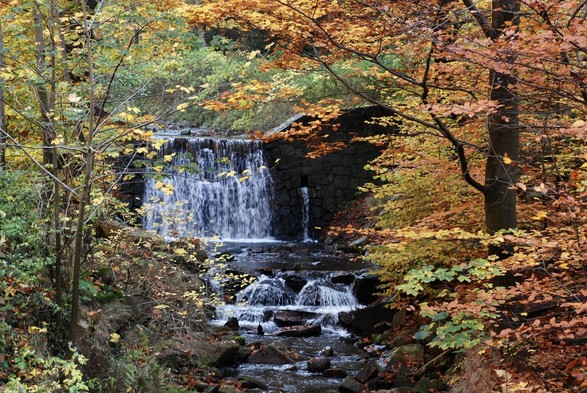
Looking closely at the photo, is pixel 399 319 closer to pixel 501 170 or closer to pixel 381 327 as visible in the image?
pixel 381 327

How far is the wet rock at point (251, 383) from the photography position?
827 cm

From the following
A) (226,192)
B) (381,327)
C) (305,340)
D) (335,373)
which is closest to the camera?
(335,373)

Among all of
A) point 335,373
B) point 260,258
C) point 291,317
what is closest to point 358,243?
point 260,258

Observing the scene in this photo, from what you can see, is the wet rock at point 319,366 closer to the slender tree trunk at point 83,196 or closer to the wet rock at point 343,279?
the wet rock at point 343,279

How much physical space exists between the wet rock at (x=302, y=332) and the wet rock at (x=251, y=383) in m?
2.19

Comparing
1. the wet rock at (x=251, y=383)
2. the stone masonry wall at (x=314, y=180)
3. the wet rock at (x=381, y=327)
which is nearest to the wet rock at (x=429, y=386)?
the wet rock at (x=251, y=383)

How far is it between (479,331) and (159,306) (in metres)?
3.51

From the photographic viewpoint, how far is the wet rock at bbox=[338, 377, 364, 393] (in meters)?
8.09

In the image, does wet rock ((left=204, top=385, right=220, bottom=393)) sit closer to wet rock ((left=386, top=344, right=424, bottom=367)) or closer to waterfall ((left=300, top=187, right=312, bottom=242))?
wet rock ((left=386, top=344, right=424, bottom=367))

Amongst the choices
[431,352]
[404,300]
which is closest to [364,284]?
[404,300]

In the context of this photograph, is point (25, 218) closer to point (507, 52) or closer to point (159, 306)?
point (159, 306)

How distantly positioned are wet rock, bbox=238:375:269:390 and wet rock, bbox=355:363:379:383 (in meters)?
1.23

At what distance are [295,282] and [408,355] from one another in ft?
13.1

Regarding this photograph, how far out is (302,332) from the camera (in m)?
10.6
